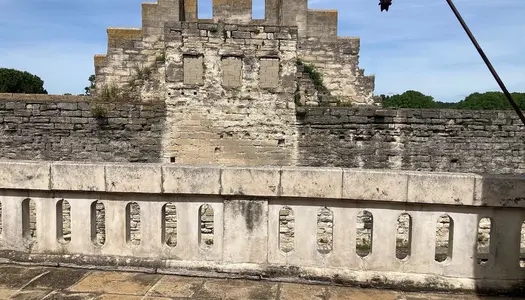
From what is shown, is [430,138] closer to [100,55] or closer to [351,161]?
[351,161]

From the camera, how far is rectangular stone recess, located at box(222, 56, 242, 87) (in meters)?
9.71

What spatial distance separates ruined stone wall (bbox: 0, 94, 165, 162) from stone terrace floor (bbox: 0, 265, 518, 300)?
20.8ft

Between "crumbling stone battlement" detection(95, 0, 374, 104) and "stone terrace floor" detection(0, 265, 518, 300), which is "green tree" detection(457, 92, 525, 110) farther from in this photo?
"stone terrace floor" detection(0, 265, 518, 300)

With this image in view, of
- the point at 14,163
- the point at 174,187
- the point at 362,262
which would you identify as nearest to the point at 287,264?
the point at 362,262

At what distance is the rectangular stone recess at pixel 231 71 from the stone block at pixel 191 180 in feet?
20.5

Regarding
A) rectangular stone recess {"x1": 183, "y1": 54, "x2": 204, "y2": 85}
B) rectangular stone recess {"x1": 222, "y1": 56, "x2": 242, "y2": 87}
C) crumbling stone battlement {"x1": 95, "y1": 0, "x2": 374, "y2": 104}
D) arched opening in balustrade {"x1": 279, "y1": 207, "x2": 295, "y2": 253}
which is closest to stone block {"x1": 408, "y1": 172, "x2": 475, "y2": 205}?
arched opening in balustrade {"x1": 279, "y1": 207, "x2": 295, "y2": 253}

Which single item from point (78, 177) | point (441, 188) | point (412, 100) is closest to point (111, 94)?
point (78, 177)

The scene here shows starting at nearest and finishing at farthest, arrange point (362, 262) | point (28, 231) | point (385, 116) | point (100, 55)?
point (362, 262), point (28, 231), point (385, 116), point (100, 55)

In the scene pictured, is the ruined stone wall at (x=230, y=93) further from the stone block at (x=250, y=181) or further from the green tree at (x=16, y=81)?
the green tree at (x=16, y=81)

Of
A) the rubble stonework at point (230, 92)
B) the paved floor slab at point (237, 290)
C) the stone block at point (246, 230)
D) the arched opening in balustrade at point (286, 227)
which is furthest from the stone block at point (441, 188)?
the rubble stonework at point (230, 92)

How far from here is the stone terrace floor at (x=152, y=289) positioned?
3354 millimetres

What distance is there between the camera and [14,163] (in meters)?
3.91

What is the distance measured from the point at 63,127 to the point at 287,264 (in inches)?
309

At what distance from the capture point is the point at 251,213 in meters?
3.76
